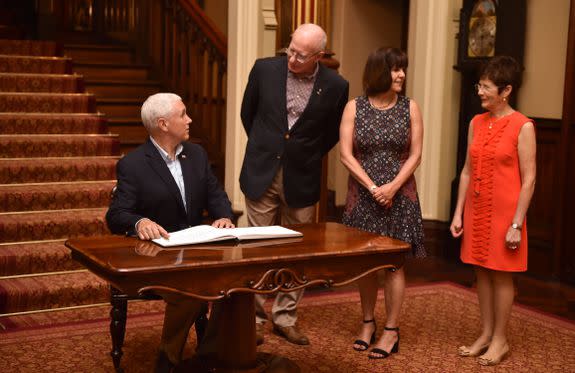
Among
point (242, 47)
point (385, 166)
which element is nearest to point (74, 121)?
point (242, 47)

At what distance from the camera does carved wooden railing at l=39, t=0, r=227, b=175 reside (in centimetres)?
715

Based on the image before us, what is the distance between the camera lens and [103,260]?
2.79 meters

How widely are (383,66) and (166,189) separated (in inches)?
48.7

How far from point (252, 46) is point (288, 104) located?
Answer: 5.53 feet

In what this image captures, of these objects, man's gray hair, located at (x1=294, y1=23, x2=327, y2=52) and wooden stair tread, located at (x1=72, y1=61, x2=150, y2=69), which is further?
wooden stair tread, located at (x1=72, y1=61, x2=150, y2=69)

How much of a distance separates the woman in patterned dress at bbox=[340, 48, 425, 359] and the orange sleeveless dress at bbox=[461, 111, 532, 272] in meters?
0.29

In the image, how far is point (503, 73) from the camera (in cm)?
389

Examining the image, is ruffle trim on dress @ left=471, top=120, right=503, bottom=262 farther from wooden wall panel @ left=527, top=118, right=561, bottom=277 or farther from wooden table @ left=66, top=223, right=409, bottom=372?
wooden wall panel @ left=527, top=118, right=561, bottom=277

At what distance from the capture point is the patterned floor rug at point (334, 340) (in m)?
3.88

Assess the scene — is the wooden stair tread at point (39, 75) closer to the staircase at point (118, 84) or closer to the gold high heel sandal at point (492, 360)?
the staircase at point (118, 84)

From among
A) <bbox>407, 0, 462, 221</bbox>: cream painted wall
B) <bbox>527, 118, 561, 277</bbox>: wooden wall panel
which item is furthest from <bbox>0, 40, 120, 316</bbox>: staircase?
<bbox>527, 118, 561, 277</bbox>: wooden wall panel

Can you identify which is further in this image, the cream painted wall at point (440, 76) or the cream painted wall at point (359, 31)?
the cream painted wall at point (359, 31)

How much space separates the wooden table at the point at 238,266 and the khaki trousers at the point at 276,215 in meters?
0.71

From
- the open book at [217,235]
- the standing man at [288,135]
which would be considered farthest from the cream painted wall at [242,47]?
the open book at [217,235]
